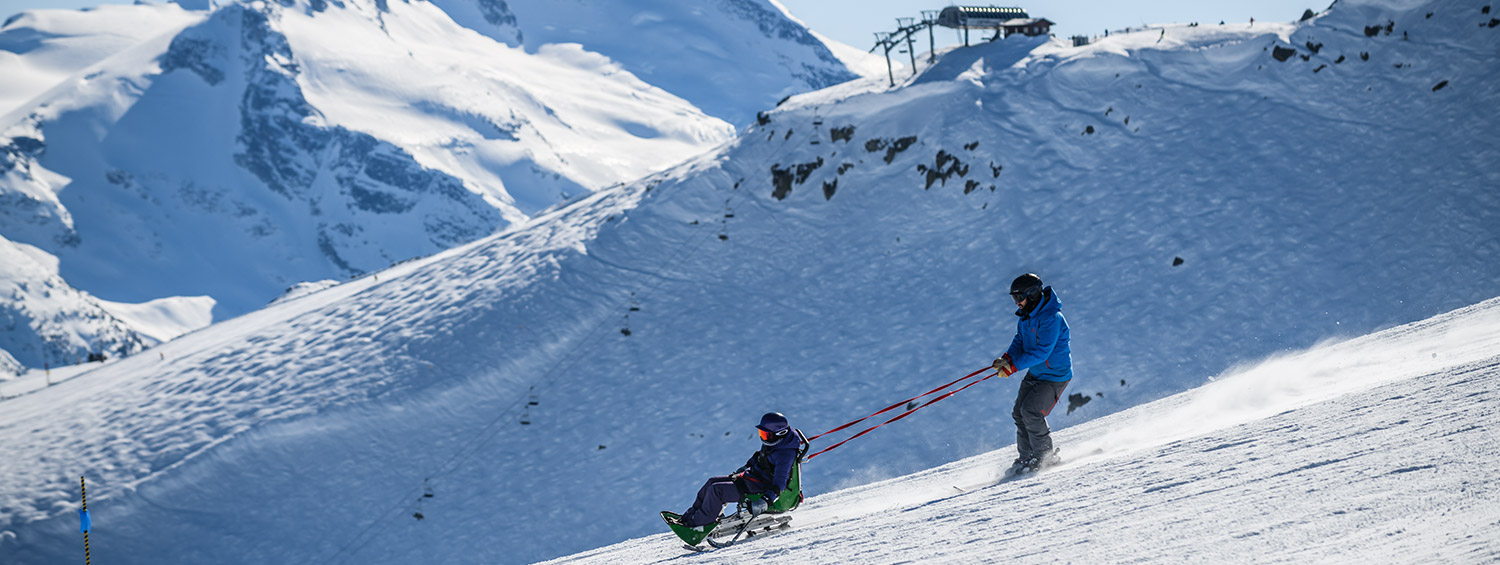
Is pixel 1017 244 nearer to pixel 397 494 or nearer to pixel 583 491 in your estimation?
pixel 583 491

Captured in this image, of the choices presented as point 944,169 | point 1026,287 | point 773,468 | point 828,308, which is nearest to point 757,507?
point 773,468

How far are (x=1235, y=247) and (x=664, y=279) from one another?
54.1 feet

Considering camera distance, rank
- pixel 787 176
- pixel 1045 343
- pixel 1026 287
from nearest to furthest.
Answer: pixel 1026 287, pixel 1045 343, pixel 787 176

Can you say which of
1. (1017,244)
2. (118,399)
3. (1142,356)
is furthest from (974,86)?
(118,399)

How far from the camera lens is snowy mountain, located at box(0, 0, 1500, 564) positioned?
2228 centimetres

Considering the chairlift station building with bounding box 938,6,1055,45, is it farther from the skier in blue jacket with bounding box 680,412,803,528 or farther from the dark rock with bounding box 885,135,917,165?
the skier in blue jacket with bounding box 680,412,803,528

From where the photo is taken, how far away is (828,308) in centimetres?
2738

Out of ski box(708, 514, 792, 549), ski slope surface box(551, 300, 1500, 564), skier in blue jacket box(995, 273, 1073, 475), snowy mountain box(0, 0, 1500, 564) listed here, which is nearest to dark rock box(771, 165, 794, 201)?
snowy mountain box(0, 0, 1500, 564)

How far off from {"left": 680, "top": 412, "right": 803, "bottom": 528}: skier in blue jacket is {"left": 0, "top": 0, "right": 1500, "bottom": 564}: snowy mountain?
370 centimetres

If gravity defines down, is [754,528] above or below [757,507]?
below

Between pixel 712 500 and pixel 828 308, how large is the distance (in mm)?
17443

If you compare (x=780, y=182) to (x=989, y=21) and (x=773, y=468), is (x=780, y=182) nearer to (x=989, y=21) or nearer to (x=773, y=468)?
(x=989, y=21)

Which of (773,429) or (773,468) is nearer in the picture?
(773,429)

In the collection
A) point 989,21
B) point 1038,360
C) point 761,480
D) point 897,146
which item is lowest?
point 761,480
